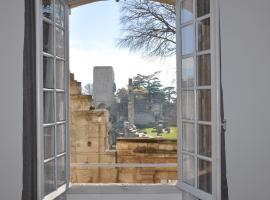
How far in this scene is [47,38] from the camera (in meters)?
→ 2.58

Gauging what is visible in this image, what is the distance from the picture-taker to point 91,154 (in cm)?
584

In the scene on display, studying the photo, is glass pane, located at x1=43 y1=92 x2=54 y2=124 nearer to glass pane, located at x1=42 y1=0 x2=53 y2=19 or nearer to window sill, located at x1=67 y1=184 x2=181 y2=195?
glass pane, located at x1=42 y1=0 x2=53 y2=19

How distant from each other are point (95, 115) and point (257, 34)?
3770 millimetres

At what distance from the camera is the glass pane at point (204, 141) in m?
2.41

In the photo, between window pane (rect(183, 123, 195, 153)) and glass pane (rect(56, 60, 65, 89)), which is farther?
glass pane (rect(56, 60, 65, 89))

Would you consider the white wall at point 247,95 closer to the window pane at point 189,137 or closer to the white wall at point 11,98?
the window pane at point 189,137

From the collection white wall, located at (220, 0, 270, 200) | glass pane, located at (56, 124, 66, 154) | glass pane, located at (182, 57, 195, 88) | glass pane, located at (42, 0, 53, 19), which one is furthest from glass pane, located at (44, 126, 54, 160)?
white wall, located at (220, 0, 270, 200)

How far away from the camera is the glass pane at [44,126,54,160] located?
2504 mm

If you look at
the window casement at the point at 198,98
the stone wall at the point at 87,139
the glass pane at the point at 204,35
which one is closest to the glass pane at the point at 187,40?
the window casement at the point at 198,98

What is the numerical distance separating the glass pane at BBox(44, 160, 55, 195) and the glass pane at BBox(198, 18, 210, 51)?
1600mm

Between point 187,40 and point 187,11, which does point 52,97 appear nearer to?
point 187,40

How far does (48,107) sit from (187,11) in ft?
4.89

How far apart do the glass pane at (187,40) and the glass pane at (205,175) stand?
969mm

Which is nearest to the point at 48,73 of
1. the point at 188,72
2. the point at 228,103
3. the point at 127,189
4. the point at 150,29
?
the point at 188,72
